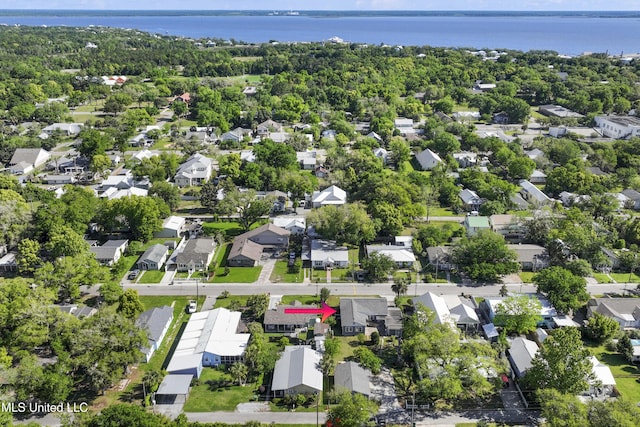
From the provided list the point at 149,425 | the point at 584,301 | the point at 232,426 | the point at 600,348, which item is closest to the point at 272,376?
the point at 232,426

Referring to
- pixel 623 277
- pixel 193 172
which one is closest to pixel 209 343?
pixel 623 277

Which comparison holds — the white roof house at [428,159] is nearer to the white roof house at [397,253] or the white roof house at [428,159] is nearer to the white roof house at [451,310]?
the white roof house at [397,253]

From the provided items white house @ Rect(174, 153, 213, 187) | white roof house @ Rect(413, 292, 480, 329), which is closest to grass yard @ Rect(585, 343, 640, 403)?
white roof house @ Rect(413, 292, 480, 329)

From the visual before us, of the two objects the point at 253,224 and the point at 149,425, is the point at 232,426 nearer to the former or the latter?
the point at 149,425

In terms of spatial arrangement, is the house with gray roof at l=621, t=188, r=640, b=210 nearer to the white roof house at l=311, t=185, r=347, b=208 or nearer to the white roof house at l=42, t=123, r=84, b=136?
the white roof house at l=311, t=185, r=347, b=208

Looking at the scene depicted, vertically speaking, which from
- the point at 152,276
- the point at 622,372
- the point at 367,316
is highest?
the point at 367,316

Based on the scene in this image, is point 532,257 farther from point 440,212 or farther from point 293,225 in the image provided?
point 293,225

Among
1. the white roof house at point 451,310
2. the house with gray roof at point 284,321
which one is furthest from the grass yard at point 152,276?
the white roof house at point 451,310
